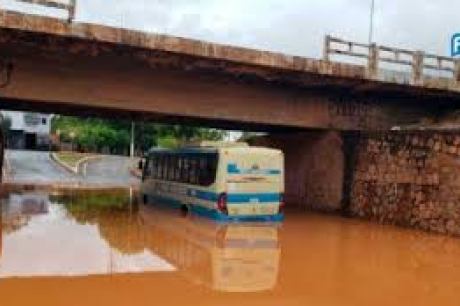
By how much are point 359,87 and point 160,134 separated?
172 ft

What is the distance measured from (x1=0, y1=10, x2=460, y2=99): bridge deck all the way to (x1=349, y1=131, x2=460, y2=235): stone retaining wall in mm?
2471

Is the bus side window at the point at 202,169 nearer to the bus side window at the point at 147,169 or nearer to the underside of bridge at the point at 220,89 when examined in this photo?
the underside of bridge at the point at 220,89

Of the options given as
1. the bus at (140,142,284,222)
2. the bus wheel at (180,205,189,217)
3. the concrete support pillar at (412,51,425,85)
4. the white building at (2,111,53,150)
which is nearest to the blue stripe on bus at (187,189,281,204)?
the bus at (140,142,284,222)

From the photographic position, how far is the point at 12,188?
33875 millimetres

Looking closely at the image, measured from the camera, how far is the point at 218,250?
14422 millimetres

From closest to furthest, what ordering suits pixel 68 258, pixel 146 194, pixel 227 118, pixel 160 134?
pixel 68 258, pixel 227 118, pixel 146 194, pixel 160 134

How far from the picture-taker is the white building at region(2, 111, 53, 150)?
78562 mm

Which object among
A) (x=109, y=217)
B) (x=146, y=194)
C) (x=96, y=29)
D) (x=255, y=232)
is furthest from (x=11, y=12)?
(x=146, y=194)

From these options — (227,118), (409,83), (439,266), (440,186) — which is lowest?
(439,266)

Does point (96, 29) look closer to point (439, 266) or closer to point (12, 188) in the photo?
point (439, 266)

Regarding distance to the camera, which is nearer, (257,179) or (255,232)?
(255,232)

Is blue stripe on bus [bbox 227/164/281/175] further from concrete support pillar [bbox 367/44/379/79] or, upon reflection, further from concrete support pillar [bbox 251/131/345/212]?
concrete support pillar [bbox 251/131/345/212]

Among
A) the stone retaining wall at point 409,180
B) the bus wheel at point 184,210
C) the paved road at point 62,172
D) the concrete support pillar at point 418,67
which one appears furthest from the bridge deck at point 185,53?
the paved road at point 62,172

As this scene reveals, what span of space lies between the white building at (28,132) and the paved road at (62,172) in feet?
67.5
